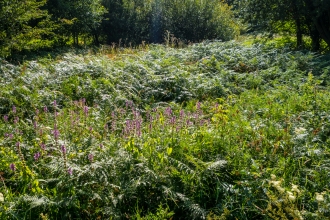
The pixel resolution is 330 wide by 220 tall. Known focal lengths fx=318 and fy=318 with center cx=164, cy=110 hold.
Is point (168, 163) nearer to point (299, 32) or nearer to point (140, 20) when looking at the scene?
point (299, 32)

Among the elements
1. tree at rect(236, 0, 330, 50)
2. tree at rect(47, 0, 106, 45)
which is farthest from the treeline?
tree at rect(236, 0, 330, 50)

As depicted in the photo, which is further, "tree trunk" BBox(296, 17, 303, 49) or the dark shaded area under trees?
"tree trunk" BBox(296, 17, 303, 49)

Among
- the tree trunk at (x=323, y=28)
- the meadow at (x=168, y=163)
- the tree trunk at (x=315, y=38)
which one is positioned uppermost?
the tree trunk at (x=323, y=28)

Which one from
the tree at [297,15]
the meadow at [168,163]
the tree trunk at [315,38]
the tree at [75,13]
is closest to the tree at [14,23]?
the meadow at [168,163]

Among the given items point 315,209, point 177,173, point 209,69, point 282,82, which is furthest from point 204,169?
point 209,69

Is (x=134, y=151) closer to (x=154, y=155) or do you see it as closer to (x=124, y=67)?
(x=154, y=155)

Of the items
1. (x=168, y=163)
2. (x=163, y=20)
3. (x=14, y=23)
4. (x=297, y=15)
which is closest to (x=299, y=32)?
(x=297, y=15)

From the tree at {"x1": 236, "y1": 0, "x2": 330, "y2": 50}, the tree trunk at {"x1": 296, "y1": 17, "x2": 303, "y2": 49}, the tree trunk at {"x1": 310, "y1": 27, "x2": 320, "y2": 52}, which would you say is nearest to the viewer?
the tree at {"x1": 236, "y1": 0, "x2": 330, "y2": 50}

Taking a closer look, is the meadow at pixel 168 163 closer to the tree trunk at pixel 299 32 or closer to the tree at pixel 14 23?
the tree at pixel 14 23

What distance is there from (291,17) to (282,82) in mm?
6445

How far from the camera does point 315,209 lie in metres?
2.94

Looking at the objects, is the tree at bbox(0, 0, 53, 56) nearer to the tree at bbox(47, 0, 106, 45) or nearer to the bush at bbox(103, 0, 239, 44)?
the tree at bbox(47, 0, 106, 45)

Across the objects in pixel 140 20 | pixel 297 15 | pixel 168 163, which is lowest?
pixel 168 163

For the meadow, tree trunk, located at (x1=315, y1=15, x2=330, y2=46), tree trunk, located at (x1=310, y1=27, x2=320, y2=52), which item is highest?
tree trunk, located at (x1=315, y1=15, x2=330, y2=46)
